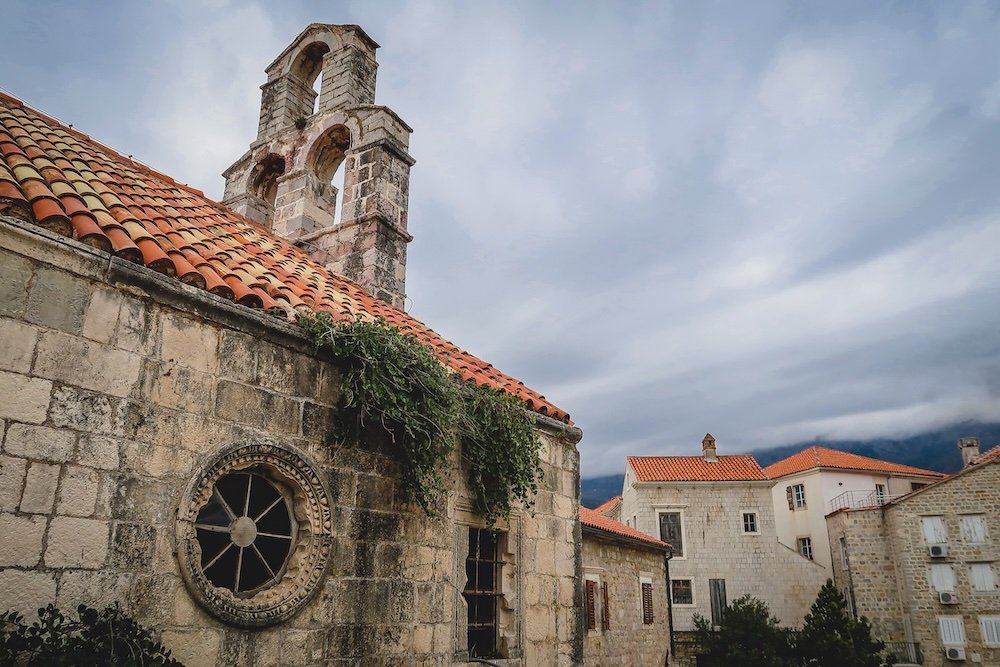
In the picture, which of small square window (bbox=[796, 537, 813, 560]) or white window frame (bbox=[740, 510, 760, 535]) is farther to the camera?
small square window (bbox=[796, 537, 813, 560])

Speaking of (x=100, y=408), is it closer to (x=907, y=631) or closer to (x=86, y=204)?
(x=86, y=204)

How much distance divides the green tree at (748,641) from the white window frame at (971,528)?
26.3 feet

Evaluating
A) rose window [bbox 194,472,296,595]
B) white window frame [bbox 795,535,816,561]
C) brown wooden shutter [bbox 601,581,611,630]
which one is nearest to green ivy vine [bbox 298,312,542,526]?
rose window [bbox 194,472,296,595]

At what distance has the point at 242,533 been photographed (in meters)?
4.48

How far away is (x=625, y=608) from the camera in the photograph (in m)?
15.5

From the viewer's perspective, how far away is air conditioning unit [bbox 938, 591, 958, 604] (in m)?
24.0

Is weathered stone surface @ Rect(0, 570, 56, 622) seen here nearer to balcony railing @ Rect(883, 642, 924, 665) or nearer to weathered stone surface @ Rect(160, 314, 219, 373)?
weathered stone surface @ Rect(160, 314, 219, 373)

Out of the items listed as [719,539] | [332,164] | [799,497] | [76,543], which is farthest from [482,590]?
[799,497]

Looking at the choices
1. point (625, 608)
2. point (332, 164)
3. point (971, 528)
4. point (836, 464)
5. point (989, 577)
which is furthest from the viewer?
point (836, 464)

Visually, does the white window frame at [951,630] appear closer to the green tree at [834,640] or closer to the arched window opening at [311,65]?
the green tree at [834,640]

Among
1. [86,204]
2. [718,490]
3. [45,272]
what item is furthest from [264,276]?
[718,490]

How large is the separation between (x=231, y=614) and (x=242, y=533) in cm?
52

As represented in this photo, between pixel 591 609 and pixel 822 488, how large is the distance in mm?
23358

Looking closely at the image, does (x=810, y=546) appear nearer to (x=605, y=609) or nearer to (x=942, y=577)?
(x=942, y=577)
